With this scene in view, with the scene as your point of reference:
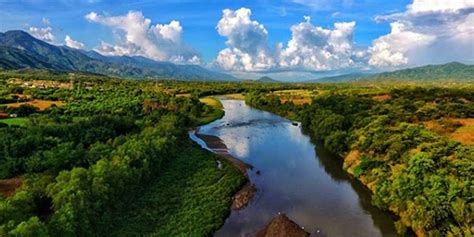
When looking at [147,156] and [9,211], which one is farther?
[147,156]

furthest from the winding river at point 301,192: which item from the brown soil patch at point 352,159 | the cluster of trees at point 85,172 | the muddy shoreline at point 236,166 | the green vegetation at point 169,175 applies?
the cluster of trees at point 85,172

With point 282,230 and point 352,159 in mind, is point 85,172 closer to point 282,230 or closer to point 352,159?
point 282,230

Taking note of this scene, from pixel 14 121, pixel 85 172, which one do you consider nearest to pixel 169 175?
pixel 85 172

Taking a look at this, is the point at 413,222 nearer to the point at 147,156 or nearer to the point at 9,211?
the point at 147,156

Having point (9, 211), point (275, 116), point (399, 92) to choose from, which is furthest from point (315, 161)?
point (399, 92)

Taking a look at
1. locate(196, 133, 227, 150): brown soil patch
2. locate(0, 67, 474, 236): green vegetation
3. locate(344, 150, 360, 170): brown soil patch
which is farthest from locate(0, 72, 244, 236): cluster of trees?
locate(344, 150, 360, 170): brown soil patch

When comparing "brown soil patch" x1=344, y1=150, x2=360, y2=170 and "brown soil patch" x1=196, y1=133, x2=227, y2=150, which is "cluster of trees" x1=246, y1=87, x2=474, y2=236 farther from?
"brown soil patch" x1=196, y1=133, x2=227, y2=150

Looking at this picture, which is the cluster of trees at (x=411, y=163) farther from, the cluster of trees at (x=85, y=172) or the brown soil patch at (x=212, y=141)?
the brown soil patch at (x=212, y=141)
